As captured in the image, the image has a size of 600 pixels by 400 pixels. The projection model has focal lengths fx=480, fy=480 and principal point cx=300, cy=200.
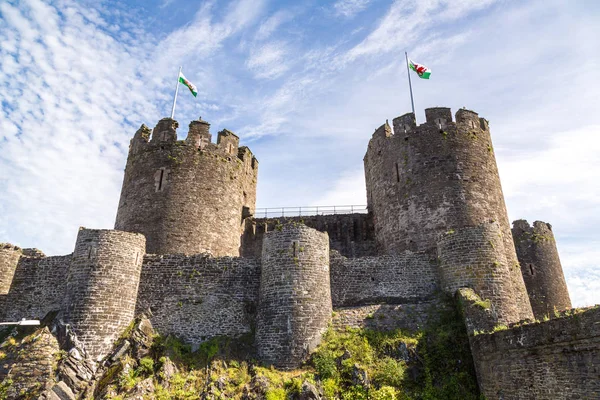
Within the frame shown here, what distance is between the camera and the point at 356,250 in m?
27.3

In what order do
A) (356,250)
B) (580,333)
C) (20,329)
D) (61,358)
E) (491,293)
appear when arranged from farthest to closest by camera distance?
1. (356,250)
2. (20,329)
3. (491,293)
4. (61,358)
5. (580,333)

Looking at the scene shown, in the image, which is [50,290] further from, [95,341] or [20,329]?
[95,341]

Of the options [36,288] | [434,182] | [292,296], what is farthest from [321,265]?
[36,288]

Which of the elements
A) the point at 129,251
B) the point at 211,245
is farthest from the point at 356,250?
the point at 129,251

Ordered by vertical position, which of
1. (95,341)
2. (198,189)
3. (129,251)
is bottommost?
(95,341)

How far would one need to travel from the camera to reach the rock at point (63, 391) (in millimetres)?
16359

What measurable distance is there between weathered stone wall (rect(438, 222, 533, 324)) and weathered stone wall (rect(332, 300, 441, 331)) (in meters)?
1.41

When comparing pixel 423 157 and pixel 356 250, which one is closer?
pixel 423 157

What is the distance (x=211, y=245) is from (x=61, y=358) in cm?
880

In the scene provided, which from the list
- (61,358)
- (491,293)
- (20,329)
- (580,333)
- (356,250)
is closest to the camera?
(580,333)

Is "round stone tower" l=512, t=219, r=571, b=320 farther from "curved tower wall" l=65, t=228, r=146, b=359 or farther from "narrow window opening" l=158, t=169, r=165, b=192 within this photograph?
"curved tower wall" l=65, t=228, r=146, b=359

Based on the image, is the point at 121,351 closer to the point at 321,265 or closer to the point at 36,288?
the point at 36,288

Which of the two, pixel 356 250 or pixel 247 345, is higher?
pixel 356 250

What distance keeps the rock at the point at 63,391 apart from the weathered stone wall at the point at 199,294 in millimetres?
3984
